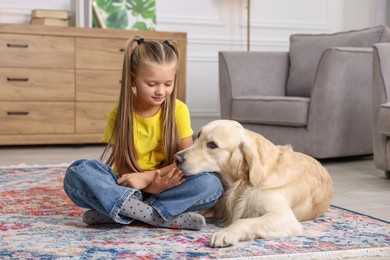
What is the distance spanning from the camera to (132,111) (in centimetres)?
227

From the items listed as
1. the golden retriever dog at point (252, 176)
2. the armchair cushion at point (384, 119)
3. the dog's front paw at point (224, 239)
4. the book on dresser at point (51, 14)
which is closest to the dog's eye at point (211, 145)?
the golden retriever dog at point (252, 176)

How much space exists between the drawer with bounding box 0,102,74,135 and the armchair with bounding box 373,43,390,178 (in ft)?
7.47

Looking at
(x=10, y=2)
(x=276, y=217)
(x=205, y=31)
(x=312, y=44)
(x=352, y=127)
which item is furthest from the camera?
(x=205, y=31)

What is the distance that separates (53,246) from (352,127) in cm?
269

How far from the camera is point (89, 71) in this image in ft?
15.9

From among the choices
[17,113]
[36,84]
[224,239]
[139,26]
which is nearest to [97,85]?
[36,84]

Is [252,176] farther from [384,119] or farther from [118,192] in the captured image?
[384,119]

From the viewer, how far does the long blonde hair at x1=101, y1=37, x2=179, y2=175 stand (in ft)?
7.32

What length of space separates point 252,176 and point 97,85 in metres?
2.94

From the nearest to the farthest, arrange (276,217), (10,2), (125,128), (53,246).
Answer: (53,246), (276,217), (125,128), (10,2)

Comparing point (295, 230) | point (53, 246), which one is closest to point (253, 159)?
point (295, 230)

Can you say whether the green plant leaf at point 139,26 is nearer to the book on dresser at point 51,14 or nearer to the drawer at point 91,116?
the book on dresser at point 51,14

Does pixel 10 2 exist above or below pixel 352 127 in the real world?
above

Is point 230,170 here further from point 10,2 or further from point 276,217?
point 10,2
